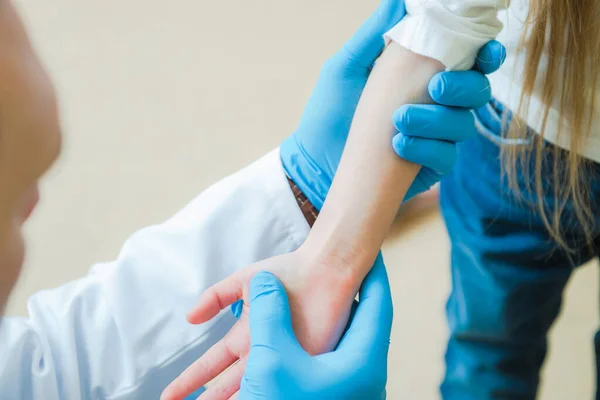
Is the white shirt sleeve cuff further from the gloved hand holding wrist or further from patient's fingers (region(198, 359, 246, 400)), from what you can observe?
patient's fingers (region(198, 359, 246, 400))

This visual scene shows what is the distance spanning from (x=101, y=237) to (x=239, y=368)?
910mm

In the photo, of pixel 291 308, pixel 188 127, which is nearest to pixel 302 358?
pixel 291 308

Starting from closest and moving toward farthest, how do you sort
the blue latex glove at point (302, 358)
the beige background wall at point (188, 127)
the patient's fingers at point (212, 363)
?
the blue latex glove at point (302, 358), the patient's fingers at point (212, 363), the beige background wall at point (188, 127)

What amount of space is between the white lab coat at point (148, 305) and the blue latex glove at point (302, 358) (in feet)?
0.40

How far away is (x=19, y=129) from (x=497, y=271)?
2.40ft

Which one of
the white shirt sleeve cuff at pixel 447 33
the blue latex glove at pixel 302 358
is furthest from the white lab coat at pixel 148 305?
the white shirt sleeve cuff at pixel 447 33

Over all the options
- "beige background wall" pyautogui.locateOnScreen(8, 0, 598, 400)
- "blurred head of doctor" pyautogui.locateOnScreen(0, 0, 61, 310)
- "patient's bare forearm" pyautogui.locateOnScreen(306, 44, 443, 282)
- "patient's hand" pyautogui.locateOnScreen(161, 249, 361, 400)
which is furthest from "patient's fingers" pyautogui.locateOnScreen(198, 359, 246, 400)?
"beige background wall" pyautogui.locateOnScreen(8, 0, 598, 400)

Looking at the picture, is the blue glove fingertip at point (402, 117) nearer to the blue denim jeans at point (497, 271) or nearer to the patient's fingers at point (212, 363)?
the blue denim jeans at point (497, 271)

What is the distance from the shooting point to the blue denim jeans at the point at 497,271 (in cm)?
84

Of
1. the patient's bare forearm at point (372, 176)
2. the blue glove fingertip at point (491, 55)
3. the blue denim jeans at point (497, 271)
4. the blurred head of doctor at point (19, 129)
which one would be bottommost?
the blue denim jeans at point (497, 271)

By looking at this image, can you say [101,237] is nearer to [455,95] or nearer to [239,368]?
[239,368]

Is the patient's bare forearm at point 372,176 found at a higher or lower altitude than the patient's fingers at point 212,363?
higher

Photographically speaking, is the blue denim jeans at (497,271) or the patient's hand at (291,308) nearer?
the patient's hand at (291,308)

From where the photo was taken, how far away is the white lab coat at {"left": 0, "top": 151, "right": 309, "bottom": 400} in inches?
25.8
